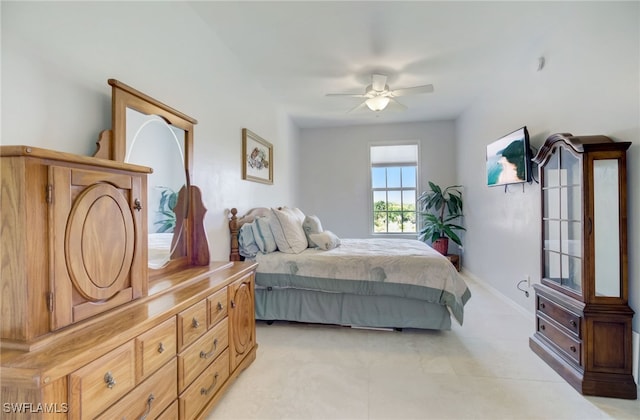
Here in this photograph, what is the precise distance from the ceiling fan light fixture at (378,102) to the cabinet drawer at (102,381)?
→ 3.35m

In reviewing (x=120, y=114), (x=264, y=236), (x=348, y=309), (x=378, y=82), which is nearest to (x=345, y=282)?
(x=348, y=309)

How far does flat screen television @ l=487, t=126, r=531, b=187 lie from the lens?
283 cm

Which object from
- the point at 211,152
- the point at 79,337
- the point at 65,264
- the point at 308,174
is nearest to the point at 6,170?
the point at 65,264

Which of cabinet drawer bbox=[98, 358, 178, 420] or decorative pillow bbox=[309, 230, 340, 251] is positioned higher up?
decorative pillow bbox=[309, 230, 340, 251]

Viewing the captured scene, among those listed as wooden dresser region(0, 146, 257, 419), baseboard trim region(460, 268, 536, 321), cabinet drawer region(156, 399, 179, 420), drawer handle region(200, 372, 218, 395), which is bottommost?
baseboard trim region(460, 268, 536, 321)

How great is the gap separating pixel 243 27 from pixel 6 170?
2.18 meters

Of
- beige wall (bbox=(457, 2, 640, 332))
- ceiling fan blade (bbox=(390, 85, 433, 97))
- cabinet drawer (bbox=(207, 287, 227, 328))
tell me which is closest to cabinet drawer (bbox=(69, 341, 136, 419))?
cabinet drawer (bbox=(207, 287, 227, 328))

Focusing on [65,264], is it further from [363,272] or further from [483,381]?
[483,381]

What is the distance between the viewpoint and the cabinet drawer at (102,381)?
2.70 ft

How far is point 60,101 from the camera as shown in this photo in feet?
4.15

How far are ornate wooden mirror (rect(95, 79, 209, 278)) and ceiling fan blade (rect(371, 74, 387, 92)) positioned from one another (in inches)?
81.0

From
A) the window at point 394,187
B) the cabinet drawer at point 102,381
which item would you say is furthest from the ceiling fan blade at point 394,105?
the cabinet drawer at point 102,381

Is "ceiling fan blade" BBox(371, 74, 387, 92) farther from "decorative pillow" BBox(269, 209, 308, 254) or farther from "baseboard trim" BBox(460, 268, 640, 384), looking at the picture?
"baseboard trim" BBox(460, 268, 640, 384)

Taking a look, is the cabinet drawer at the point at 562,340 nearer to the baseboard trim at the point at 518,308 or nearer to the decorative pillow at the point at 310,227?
the baseboard trim at the point at 518,308
